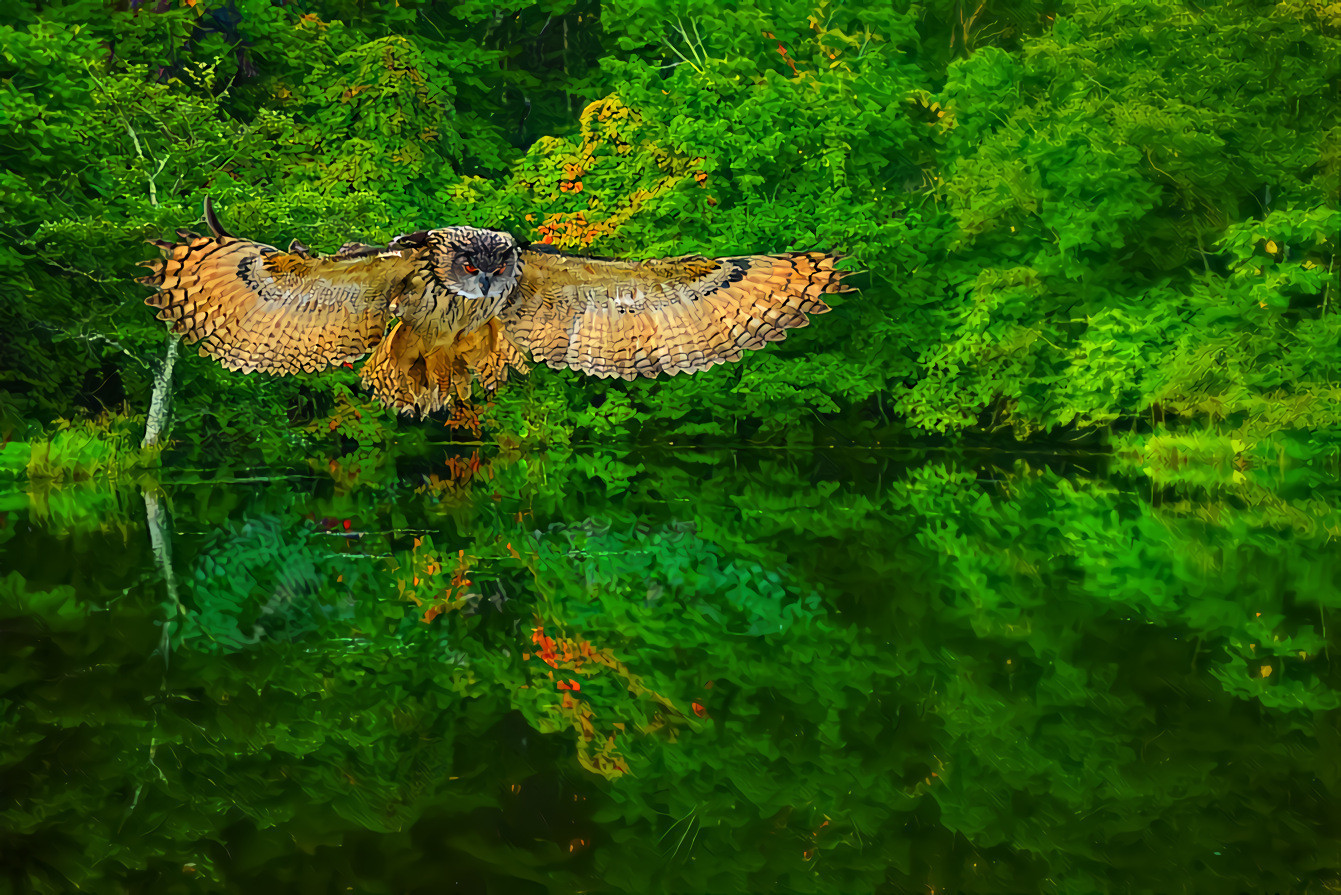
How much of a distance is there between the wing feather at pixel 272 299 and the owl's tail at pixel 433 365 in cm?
25

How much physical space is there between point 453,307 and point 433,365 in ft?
2.00

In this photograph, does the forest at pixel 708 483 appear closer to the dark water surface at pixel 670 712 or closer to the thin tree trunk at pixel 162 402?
the dark water surface at pixel 670 712

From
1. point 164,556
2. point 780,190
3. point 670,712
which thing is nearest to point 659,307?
point 164,556

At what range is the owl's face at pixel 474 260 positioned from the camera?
815 centimetres

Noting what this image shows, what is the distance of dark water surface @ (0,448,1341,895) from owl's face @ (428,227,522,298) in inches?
75.8

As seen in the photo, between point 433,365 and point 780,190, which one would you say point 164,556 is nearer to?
point 433,365

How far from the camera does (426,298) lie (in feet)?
27.6

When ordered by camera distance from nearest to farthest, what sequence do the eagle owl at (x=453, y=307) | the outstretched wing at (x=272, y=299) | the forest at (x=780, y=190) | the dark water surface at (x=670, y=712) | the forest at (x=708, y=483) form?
the dark water surface at (x=670, y=712) < the forest at (x=708, y=483) < the eagle owl at (x=453, y=307) < the outstretched wing at (x=272, y=299) < the forest at (x=780, y=190)

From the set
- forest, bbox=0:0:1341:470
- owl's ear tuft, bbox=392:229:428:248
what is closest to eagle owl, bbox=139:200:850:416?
owl's ear tuft, bbox=392:229:428:248

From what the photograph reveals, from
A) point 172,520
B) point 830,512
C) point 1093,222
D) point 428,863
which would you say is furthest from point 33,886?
point 1093,222

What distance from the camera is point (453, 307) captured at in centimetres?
834

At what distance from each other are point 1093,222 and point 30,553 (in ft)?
59.3

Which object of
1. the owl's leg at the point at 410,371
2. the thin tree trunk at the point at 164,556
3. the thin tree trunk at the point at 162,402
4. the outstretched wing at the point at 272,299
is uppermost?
the outstretched wing at the point at 272,299

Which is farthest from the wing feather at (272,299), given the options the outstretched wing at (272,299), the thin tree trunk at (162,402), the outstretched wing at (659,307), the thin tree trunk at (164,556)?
the thin tree trunk at (162,402)
